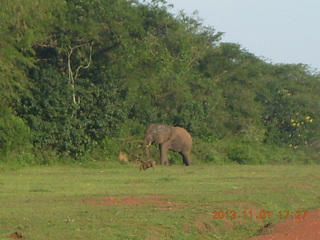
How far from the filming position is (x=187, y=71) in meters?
38.0

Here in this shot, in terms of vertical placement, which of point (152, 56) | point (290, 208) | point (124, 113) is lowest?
point (290, 208)

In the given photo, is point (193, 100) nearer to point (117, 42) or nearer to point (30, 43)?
point (117, 42)

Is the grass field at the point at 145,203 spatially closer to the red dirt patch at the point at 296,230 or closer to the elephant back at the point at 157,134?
the red dirt patch at the point at 296,230

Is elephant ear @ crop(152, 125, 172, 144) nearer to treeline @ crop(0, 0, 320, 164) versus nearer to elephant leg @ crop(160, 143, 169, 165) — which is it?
elephant leg @ crop(160, 143, 169, 165)

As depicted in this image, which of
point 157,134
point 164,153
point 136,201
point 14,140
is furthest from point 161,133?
point 136,201

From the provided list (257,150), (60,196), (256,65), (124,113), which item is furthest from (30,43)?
(256,65)

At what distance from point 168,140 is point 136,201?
16.3 m

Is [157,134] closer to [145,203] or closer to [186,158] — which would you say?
[186,158]

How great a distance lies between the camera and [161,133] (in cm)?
3094

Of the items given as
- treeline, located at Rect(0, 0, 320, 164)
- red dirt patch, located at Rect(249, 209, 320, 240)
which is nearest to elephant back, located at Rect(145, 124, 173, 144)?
treeline, located at Rect(0, 0, 320, 164)

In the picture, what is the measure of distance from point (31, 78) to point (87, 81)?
2.20 m

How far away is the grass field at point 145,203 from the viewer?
37.3ft
